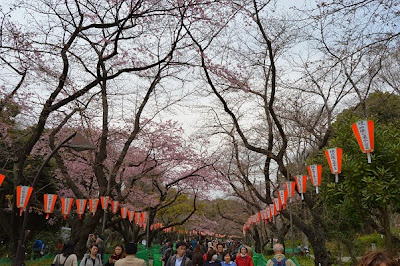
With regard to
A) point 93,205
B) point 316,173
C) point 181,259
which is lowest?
point 181,259

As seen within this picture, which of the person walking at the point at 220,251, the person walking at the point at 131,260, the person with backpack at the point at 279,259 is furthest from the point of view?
the person walking at the point at 220,251

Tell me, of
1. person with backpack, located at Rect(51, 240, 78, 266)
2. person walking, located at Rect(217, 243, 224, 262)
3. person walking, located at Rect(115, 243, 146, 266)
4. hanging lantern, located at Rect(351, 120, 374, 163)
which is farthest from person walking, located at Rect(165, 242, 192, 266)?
hanging lantern, located at Rect(351, 120, 374, 163)

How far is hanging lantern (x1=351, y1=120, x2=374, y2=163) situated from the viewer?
6.63 meters

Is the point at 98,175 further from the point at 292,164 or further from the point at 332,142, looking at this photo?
the point at 292,164

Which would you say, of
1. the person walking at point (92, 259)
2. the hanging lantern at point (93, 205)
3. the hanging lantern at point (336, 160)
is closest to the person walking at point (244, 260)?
the hanging lantern at point (336, 160)

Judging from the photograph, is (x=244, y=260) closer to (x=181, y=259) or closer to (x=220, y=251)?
(x=220, y=251)

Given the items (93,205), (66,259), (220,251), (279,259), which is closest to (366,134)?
(279,259)

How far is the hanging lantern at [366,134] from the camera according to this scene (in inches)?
261

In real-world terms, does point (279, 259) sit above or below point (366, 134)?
below

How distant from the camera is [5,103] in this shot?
959cm

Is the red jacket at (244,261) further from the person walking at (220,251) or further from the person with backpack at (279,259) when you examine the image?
the person with backpack at (279,259)

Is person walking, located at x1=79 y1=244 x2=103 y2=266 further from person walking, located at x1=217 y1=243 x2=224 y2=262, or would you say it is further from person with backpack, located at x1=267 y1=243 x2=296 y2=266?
person with backpack, located at x1=267 y1=243 x2=296 y2=266

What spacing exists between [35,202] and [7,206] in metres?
8.31

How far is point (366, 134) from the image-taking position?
669 cm
